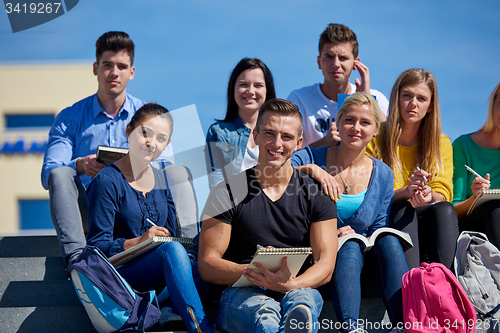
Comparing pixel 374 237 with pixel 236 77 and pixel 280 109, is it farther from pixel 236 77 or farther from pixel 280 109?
pixel 236 77

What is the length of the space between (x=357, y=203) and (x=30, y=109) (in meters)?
22.4

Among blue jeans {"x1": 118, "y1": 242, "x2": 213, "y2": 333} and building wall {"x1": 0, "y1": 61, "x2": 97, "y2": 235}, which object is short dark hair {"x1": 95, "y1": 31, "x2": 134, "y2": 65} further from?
building wall {"x1": 0, "y1": 61, "x2": 97, "y2": 235}

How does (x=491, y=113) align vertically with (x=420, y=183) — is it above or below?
above

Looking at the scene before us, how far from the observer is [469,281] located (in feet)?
8.40

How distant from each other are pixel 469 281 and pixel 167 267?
5.10 ft

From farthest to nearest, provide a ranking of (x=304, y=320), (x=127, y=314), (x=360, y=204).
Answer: (x=360, y=204) → (x=127, y=314) → (x=304, y=320)

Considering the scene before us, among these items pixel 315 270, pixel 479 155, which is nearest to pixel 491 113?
pixel 479 155

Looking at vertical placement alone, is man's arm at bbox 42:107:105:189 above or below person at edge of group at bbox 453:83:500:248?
above

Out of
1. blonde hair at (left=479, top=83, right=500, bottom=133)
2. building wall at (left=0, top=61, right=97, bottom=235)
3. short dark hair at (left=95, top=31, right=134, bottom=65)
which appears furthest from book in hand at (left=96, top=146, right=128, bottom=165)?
building wall at (left=0, top=61, right=97, bottom=235)

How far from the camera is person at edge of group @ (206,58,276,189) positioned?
3441 mm

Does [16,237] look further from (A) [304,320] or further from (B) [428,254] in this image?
(B) [428,254]

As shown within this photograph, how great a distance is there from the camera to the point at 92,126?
353 cm

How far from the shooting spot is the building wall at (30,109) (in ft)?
72.0

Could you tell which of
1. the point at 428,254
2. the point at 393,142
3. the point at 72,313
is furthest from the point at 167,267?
the point at 393,142
